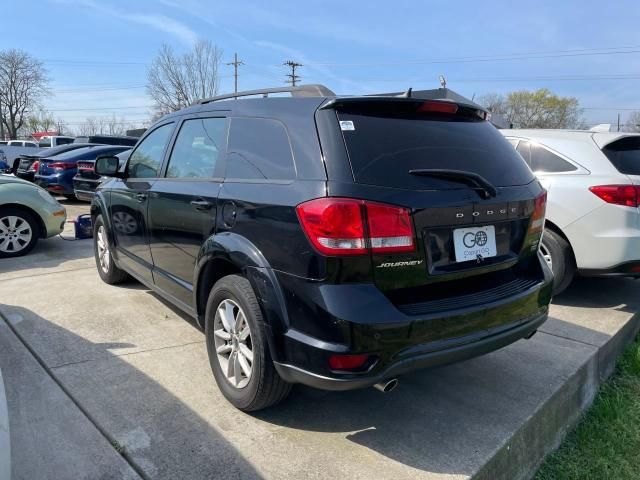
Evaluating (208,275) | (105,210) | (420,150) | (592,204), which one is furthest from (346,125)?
(105,210)

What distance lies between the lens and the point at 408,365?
2.20 meters

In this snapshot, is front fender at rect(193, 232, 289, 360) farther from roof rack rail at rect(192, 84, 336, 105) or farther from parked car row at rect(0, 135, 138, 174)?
parked car row at rect(0, 135, 138, 174)

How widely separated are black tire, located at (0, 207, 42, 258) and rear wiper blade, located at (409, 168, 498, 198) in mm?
6261

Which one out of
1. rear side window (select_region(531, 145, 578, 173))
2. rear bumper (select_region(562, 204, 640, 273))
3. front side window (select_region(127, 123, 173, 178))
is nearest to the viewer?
front side window (select_region(127, 123, 173, 178))

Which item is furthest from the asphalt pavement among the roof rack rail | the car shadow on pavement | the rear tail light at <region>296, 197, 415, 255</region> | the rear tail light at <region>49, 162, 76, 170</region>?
the rear tail light at <region>49, 162, 76, 170</region>

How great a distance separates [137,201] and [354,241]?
257cm

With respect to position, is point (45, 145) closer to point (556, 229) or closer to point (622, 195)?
point (556, 229)

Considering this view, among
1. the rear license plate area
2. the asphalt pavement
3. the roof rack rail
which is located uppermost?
the roof rack rail

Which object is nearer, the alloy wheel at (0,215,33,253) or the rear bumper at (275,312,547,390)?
the rear bumper at (275,312,547,390)

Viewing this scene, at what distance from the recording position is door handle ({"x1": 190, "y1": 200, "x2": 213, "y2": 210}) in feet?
9.67

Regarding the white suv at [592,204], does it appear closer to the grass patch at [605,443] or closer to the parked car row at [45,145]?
the grass patch at [605,443]

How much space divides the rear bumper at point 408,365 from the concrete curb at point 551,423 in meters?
0.50

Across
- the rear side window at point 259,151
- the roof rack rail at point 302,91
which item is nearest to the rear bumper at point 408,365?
the rear side window at point 259,151

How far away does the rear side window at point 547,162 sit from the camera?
4793mm
